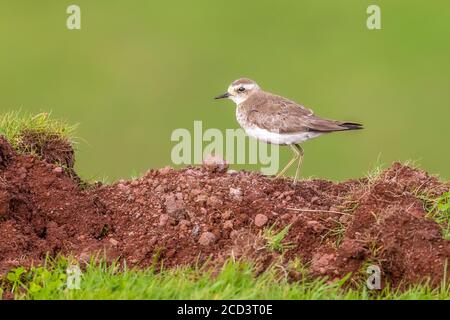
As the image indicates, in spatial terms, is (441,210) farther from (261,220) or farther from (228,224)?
(228,224)

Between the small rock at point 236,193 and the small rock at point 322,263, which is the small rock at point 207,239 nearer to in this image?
the small rock at point 236,193

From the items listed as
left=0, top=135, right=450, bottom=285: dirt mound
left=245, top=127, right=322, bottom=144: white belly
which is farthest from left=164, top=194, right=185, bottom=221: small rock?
left=245, top=127, right=322, bottom=144: white belly

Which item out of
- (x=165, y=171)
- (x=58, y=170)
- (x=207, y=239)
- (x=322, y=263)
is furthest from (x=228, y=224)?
(x=58, y=170)

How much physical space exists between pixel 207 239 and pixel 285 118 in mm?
2326

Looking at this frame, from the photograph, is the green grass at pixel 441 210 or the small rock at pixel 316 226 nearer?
the small rock at pixel 316 226

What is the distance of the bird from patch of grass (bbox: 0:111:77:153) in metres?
2.11

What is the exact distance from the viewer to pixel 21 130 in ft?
33.1

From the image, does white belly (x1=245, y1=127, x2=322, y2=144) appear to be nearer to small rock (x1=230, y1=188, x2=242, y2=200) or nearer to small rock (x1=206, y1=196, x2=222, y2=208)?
small rock (x1=230, y1=188, x2=242, y2=200)

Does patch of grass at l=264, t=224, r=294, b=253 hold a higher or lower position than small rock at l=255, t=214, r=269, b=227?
lower

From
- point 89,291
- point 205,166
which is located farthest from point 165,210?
point 89,291

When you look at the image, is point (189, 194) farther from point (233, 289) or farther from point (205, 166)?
point (233, 289)

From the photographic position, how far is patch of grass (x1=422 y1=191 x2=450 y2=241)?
921cm

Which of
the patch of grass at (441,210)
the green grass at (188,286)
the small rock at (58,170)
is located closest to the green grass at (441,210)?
the patch of grass at (441,210)

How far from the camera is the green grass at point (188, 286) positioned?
7766mm
